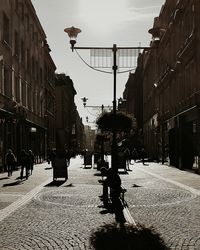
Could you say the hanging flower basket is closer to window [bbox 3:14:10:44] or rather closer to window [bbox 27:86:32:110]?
window [bbox 3:14:10:44]

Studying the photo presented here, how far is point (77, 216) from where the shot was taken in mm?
10000

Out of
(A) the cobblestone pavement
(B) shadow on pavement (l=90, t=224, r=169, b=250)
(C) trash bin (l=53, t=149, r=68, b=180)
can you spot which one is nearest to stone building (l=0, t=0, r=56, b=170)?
(C) trash bin (l=53, t=149, r=68, b=180)

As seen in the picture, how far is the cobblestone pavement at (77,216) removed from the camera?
289 inches

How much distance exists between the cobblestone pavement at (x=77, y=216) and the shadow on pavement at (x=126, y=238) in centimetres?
16

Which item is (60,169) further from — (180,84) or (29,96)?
(29,96)

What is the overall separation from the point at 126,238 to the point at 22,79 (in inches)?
1173

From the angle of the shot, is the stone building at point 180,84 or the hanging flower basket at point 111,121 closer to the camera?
the hanging flower basket at point 111,121

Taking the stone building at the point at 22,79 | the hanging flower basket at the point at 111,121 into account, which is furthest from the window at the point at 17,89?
the hanging flower basket at the point at 111,121

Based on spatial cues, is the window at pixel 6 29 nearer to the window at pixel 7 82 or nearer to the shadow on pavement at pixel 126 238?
the window at pixel 7 82

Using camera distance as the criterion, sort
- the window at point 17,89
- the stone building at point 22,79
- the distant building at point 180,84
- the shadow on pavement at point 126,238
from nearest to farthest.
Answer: the shadow on pavement at point 126,238
the distant building at point 180,84
the stone building at point 22,79
the window at point 17,89

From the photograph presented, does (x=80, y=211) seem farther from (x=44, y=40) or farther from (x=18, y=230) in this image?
(x=44, y=40)

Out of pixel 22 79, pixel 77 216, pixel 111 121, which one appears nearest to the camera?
pixel 77 216

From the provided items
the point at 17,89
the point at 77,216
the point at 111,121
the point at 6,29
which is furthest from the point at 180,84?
the point at 77,216

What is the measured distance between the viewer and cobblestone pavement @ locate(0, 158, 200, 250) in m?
7.34
